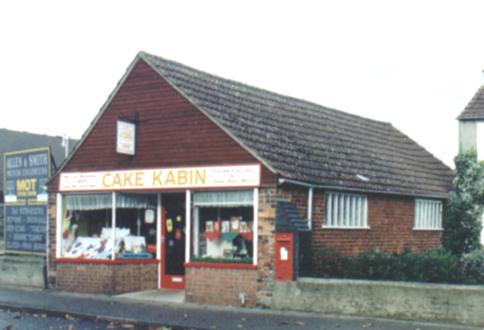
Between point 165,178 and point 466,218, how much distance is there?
11.4 meters

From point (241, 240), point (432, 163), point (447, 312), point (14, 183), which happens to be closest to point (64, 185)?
point (14, 183)

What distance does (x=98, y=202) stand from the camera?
18.9 m

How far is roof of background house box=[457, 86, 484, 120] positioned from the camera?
25.6 m

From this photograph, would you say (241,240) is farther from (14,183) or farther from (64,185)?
(14,183)

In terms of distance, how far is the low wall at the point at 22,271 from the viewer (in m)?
19.8

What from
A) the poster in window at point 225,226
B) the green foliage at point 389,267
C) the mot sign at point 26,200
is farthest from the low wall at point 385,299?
the mot sign at point 26,200

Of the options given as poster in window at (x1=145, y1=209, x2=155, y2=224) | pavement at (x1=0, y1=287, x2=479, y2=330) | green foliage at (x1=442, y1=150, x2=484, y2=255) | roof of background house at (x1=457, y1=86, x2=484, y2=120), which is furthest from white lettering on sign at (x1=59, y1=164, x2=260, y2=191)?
roof of background house at (x1=457, y1=86, x2=484, y2=120)

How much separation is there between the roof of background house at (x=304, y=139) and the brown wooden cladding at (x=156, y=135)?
20 cm

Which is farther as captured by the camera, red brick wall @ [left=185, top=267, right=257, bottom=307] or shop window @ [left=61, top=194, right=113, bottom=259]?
shop window @ [left=61, top=194, right=113, bottom=259]

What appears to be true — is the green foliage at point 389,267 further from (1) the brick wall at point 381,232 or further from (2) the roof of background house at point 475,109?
(2) the roof of background house at point 475,109

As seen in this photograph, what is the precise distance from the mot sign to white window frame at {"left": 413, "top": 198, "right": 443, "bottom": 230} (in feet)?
36.7

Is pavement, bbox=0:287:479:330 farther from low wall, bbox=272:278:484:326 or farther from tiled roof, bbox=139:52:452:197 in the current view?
tiled roof, bbox=139:52:452:197

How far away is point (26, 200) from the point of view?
2097cm

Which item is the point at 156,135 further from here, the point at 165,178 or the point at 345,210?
the point at 345,210
